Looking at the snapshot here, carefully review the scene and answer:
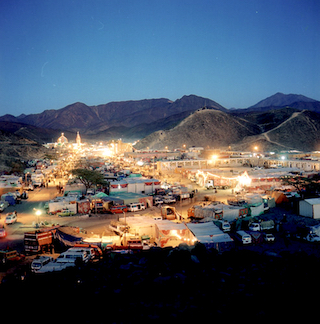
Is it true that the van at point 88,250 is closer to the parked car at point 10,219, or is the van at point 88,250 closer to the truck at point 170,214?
the truck at point 170,214

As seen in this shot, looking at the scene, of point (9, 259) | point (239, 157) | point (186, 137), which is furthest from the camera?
point (186, 137)

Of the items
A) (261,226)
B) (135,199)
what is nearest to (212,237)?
(261,226)

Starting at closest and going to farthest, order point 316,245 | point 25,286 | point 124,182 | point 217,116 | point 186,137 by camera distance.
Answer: point 25,286 < point 316,245 < point 124,182 < point 186,137 < point 217,116

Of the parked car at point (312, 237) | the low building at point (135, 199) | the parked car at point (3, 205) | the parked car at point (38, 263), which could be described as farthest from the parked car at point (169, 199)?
the parked car at point (38, 263)

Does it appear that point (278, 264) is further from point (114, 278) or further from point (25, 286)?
point (25, 286)

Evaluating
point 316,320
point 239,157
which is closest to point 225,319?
point 316,320

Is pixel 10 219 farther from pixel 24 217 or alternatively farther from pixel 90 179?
pixel 90 179

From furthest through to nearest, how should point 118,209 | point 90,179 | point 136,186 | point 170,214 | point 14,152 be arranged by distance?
point 14,152 < point 90,179 < point 136,186 < point 118,209 < point 170,214
